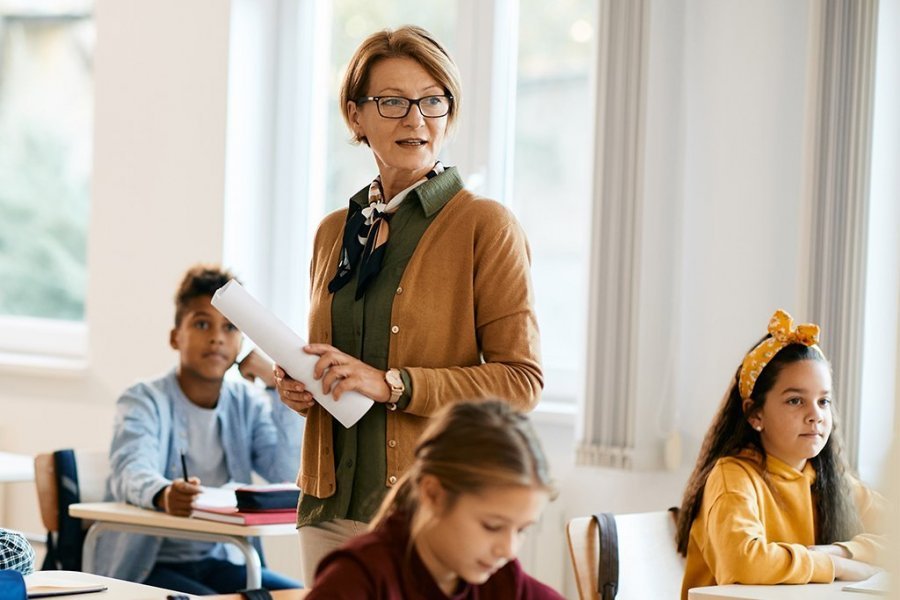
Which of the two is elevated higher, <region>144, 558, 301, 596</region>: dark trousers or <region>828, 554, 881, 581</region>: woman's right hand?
<region>828, 554, 881, 581</region>: woman's right hand

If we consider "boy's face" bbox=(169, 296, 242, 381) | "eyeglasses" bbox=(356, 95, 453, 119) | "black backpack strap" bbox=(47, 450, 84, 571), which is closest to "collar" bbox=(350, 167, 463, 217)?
"eyeglasses" bbox=(356, 95, 453, 119)

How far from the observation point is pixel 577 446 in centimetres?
353

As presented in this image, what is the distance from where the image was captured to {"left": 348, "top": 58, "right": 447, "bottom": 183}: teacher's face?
6.66 feet

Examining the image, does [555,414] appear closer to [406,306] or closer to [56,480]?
[56,480]

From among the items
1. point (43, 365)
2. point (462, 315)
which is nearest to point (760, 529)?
point (462, 315)

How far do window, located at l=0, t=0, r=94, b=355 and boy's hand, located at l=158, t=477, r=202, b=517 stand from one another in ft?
7.01

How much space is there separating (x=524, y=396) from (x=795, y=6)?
1763mm

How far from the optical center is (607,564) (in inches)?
93.6

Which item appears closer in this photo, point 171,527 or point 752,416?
point 752,416

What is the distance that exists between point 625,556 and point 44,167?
3.63 m

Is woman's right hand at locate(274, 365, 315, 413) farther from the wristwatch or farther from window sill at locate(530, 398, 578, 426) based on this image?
window sill at locate(530, 398, 578, 426)

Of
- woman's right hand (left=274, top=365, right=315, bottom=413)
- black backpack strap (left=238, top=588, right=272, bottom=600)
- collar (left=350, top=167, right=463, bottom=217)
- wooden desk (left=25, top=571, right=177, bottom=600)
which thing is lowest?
wooden desk (left=25, top=571, right=177, bottom=600)

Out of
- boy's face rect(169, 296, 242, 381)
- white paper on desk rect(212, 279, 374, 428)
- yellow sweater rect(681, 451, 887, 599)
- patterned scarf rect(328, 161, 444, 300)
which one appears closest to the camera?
white paper on desk rect(212, 279, 374, 428)

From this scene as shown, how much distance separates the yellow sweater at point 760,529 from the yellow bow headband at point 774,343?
149 mm
